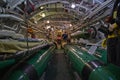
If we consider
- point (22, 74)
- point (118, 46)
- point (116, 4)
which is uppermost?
point (116, 4)

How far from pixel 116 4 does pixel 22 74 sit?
135 cm

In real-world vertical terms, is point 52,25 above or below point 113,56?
above

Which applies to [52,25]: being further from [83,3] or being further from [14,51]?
[14,51]

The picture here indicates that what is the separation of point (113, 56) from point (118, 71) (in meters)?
0.19

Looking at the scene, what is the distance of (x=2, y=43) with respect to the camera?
205cm

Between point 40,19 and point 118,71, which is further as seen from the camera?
point 40,19

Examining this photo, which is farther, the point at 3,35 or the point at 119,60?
the point at 3,35

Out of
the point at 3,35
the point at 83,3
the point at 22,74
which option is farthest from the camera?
the point at 83,3

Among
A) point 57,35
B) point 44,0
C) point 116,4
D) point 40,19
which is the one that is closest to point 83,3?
point 44,0

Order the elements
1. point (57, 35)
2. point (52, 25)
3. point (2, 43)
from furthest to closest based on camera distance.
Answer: point (52, 25) < point (57, 35) < point (2, 43)

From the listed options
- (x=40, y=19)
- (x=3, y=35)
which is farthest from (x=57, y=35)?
(x=3, y=35)

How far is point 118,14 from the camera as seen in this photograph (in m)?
2.06

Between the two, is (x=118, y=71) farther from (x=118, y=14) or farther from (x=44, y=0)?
(x=44, y=0)

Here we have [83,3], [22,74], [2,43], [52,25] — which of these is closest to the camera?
[2,43]
